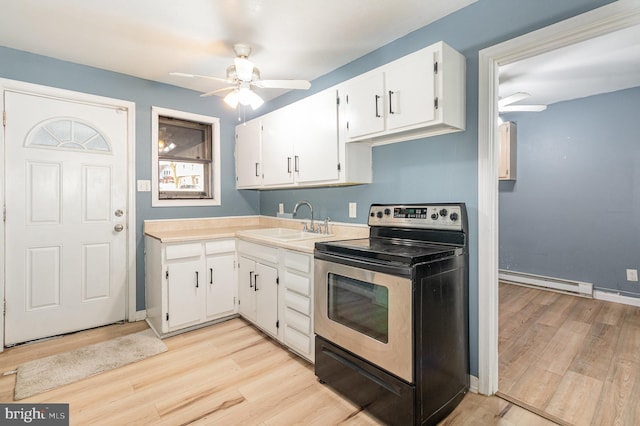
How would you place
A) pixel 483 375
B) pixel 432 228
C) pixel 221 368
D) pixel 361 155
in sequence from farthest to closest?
pixel 361 155
pixel 221 368
pixel 432 228
pixel 483 375

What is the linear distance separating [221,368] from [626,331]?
3566 millimetres

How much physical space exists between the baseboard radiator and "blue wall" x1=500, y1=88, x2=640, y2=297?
0.07 m

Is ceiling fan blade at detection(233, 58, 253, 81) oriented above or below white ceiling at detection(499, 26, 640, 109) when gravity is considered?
below

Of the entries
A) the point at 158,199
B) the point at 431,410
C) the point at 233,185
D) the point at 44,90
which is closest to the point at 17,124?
the point at 44,90

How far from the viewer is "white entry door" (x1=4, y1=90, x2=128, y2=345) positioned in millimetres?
2625

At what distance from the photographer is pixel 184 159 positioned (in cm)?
355

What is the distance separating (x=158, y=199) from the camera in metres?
3.32

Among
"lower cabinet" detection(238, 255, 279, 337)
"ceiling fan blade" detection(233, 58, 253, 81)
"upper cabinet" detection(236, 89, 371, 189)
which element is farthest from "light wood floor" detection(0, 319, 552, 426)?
"ceiling fan blade" detection(233, 58, 253, 81)

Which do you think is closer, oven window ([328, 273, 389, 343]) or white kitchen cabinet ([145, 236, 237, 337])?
oven window ([328, 273, 389, 343])

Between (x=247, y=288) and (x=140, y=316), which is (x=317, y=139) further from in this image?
(x=140, y=316)

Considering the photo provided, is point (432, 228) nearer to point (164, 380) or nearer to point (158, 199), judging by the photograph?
point (164, 380)

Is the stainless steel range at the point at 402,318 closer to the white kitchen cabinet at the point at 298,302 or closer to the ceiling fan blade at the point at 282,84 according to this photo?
the white kitchen cabinet at the point at 298,302

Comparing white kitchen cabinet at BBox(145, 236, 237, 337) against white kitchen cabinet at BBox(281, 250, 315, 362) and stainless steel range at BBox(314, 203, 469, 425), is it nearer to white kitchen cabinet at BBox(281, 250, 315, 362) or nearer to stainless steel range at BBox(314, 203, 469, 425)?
white kitchen cabinet at BBox(281, 250, 315, 362)

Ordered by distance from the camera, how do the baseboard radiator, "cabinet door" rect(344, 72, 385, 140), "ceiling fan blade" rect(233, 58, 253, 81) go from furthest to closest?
the baseboard radiator < "ceiling fan blade" rect(233, 58, 253, 81) < "cabinet door" rect(344, 72, 385, 140)
